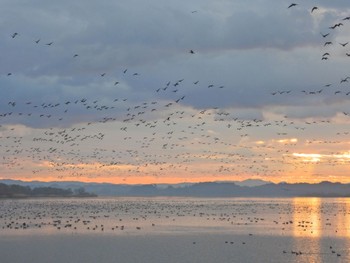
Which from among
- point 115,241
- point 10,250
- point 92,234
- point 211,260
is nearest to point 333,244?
point 211,260

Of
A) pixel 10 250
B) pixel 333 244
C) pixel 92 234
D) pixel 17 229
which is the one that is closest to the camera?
pixel 10 250

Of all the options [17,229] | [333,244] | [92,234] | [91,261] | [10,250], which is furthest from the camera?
[17,229]

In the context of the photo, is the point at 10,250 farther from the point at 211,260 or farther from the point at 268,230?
the point at 268,230

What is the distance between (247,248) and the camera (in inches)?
2660

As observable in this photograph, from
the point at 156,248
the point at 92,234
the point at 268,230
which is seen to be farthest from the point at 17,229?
the point at 268,230

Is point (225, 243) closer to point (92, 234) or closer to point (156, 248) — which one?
point (156, 248)

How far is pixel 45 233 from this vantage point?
83.4m

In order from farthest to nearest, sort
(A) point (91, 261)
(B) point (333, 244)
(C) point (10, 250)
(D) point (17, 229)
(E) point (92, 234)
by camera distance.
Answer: (D) point (17, 229) < (E) point (92, 234) < (B) point (333, 244) < (C) point (10, 250) < (A) point (91, 261)

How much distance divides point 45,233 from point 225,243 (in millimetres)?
25902

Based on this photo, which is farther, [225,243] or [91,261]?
[225,243]

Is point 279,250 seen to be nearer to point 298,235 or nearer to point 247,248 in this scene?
point 247,248

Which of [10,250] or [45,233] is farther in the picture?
[45,233]

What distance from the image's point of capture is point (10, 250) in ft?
214

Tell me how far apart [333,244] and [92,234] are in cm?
3088
